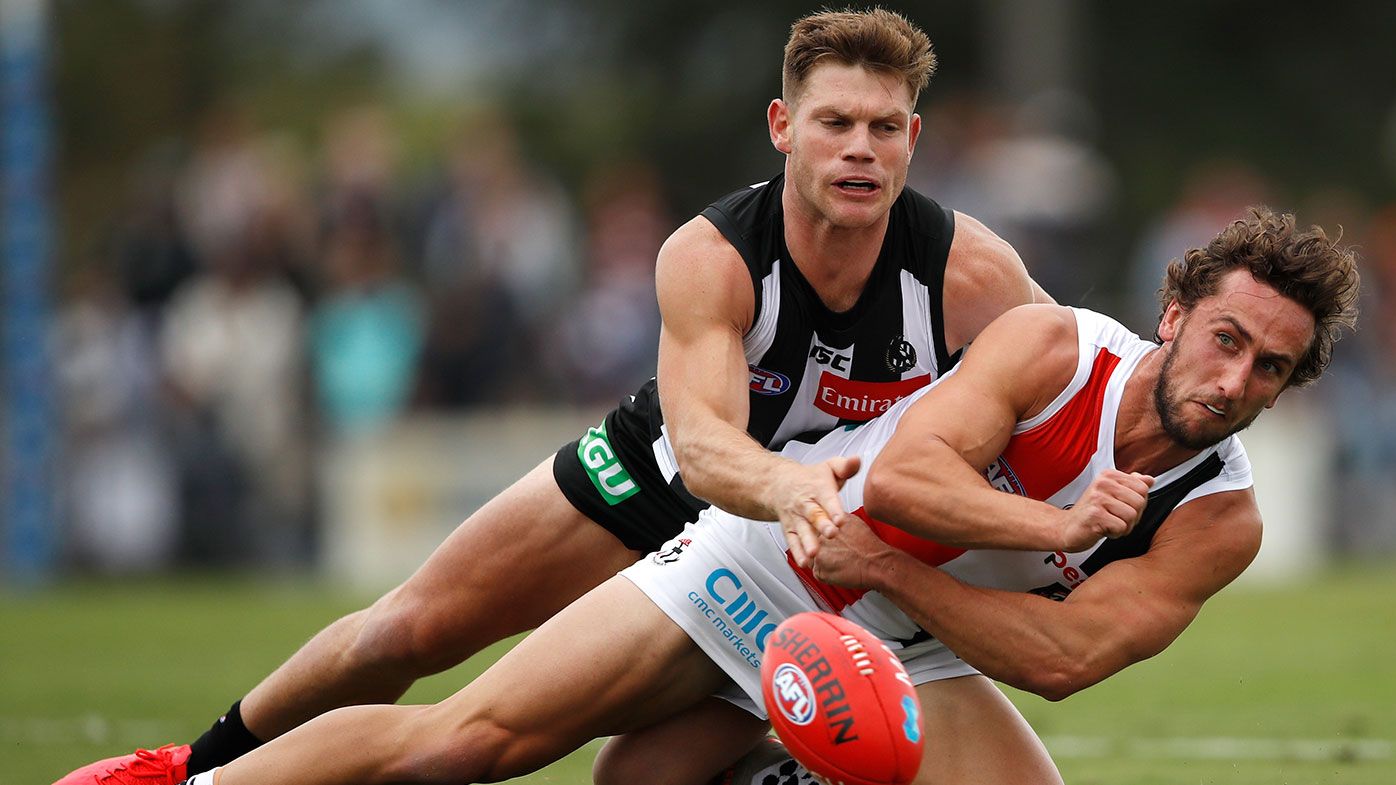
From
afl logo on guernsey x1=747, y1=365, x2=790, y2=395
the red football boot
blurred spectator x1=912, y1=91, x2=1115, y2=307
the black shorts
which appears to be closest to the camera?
the red football boot

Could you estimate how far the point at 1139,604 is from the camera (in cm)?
533

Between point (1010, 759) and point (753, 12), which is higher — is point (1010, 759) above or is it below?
below

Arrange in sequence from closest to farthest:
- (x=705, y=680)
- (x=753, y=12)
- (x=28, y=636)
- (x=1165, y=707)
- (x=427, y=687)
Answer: (x=705, y=680) < (x=1165, y=707) < (x=427, y=687) < (x=28, y=636) < (x=753, y=12)

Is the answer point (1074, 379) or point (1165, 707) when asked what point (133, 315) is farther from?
point (1074, 379)

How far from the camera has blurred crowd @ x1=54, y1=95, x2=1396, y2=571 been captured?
48.9 ft

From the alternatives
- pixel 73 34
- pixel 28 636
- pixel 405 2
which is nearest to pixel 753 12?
pixel 405 2

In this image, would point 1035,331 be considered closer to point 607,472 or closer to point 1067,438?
point 1067,438

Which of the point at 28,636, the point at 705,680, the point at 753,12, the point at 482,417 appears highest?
the point at 753,12

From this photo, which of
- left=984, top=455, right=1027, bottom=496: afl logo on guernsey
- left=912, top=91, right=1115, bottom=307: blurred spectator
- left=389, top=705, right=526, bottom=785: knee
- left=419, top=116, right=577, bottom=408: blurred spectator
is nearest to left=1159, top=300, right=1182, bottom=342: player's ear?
left=984, top=455, right=1027, bottom=496: afl logo on guernsey

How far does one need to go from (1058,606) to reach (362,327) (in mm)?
10514

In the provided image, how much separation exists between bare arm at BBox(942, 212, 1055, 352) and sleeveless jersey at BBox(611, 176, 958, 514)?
0.03 m

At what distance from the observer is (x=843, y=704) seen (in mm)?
4828

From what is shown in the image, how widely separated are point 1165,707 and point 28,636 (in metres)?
6.75

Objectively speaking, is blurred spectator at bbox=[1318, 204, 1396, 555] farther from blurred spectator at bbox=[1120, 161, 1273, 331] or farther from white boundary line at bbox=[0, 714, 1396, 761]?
white boundary line at bbox=[0, 714, 1396, 761]
